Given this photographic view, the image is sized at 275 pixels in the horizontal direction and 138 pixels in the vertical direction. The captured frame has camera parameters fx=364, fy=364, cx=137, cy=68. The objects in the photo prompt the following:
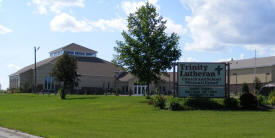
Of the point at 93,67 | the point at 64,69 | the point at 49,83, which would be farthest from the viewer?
the point at 93,67

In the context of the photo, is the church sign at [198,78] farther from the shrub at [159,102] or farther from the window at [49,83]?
the window at [49,83]

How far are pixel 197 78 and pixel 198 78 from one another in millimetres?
77

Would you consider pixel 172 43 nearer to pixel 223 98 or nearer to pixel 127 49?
pixel 127 49

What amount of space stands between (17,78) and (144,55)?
203 ft

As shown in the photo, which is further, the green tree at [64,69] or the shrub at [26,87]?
the shrub at [26,87]

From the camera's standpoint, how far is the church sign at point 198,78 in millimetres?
27828

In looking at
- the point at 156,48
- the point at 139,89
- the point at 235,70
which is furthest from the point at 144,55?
the point at 235,70

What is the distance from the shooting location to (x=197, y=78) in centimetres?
2784

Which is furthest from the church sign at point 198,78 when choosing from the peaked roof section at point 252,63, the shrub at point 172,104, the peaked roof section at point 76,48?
the peaked roof section at point 76,48

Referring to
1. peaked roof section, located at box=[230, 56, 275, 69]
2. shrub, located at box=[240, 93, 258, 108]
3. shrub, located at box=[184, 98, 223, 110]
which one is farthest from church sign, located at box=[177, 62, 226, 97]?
peaked roof section, located at box=[230, 56, 275, 69]

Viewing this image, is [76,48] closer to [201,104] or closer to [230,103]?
[201,104]

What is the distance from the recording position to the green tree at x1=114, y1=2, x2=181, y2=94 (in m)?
33.5

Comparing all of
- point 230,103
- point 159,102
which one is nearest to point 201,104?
point 230,103

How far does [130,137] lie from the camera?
12281mm
